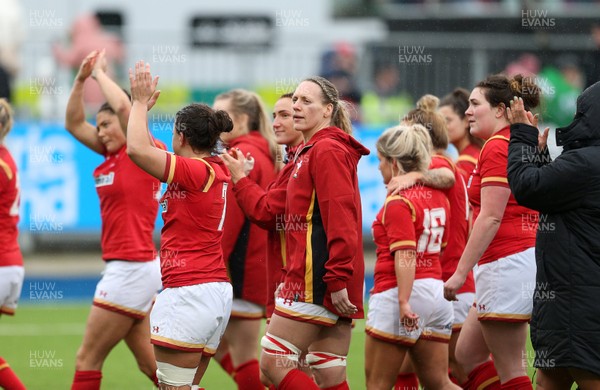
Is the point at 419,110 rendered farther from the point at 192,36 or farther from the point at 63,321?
the point at 192,36

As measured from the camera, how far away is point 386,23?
17.7 m

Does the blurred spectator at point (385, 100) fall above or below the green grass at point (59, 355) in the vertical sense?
above

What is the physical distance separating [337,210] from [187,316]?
1005mm

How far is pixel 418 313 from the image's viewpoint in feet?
21.1

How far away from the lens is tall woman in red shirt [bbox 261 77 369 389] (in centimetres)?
565

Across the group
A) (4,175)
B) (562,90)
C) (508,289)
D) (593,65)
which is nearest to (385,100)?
(562,90)

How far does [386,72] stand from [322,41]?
1393 millimetres

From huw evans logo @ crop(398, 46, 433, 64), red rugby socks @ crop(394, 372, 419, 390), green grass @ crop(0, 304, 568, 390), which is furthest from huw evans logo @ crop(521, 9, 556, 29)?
red rugby socks @ crop(394, 372, 419, 390)

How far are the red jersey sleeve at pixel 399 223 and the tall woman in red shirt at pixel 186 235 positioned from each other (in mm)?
1063

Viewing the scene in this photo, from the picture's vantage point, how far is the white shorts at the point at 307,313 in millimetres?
5766

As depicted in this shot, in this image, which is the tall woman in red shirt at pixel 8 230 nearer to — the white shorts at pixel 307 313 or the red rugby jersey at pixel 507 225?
the white shorts at pixel 307 313

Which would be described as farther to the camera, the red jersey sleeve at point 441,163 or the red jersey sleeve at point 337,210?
the red jersey sleeve at point 441,163

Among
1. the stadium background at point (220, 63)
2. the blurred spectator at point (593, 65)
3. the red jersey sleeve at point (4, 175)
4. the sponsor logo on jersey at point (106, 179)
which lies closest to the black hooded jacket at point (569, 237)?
the sponsor logo on jersey at point (106, 179)

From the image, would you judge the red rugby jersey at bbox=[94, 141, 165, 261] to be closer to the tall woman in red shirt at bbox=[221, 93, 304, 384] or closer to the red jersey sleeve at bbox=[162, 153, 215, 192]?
the tall woman in red shirt at bbox=[221, 93, 304, 384]
